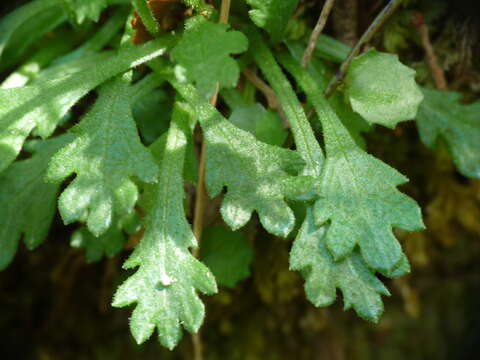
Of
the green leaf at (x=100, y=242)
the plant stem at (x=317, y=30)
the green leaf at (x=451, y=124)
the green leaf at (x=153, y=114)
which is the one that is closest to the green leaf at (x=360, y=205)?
the plant stem at (x=317, y=30)

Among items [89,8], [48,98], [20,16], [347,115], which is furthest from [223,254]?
[20,16]

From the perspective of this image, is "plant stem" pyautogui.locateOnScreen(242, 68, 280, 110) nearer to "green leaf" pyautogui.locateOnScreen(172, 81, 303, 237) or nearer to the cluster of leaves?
the cluster of leaves

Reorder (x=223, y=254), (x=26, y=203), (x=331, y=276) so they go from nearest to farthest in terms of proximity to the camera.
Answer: (x=331, y=276) < (x=26, y=203) < (x=223, y=254)

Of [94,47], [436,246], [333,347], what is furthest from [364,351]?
[94,47]

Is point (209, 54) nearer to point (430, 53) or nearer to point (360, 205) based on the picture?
point (360, 205)

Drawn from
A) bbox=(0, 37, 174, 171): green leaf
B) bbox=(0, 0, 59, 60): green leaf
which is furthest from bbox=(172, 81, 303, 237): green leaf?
bbox=(0, 0, 59, 60): green leaf
